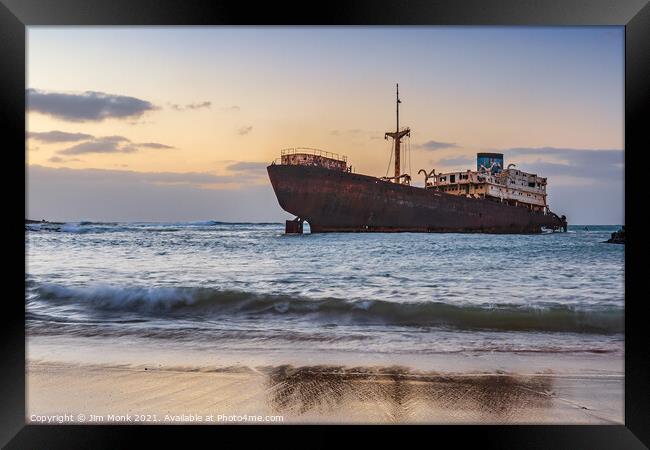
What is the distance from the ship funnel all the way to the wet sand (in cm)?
1523

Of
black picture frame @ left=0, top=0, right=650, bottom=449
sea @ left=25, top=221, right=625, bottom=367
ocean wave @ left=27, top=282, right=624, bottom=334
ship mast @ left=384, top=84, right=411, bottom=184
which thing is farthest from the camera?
ship mast @ left=384, top=84, right=411, bottom=184

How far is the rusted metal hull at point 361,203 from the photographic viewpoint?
15.6 meters

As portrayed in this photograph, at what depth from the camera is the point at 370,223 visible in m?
15.6

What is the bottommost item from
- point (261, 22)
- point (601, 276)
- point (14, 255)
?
point (601, 276)

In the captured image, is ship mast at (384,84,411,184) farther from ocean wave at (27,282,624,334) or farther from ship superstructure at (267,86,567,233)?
ocean wave at (27,282,624,334)

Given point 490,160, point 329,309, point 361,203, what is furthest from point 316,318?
point 490,160

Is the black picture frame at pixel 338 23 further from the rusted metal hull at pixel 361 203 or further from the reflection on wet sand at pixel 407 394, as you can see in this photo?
the rusted metal hull at pixel 361 203

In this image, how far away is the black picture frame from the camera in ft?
5.93

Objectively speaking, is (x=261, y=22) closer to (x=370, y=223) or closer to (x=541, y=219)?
(x=370, y=223)

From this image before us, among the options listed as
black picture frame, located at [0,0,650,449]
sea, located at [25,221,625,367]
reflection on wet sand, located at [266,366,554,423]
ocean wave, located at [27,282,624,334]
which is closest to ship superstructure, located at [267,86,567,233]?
sea, located at [25,221,625,367]

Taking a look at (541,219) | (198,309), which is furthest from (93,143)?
(541,219)

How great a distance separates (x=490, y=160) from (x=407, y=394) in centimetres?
1648

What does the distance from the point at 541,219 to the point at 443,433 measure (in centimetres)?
1915

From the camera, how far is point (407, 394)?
2309 mm
